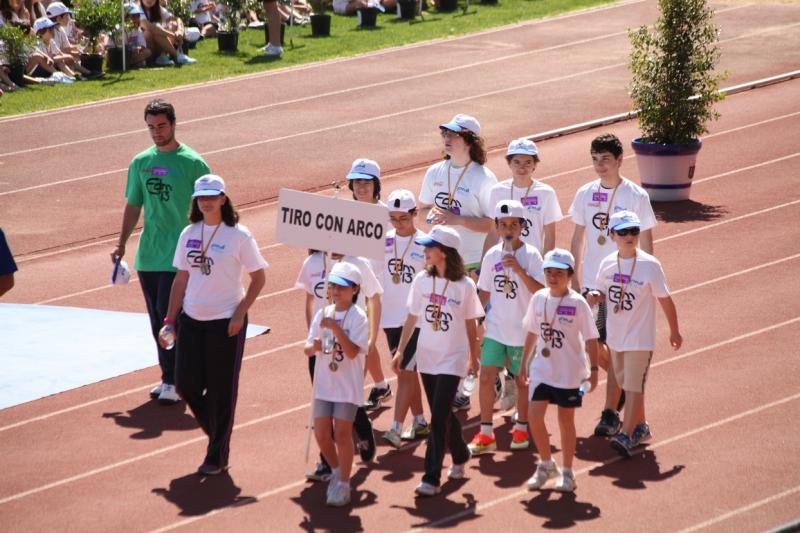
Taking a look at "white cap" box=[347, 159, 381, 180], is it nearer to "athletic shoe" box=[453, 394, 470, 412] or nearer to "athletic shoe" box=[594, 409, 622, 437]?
"athletic shoe" box=[453, 394, 470, 412]

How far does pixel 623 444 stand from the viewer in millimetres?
10250

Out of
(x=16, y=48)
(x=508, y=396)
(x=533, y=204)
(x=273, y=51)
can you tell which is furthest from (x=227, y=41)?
(x=508, y=396)

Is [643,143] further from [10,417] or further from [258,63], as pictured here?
[258,63]

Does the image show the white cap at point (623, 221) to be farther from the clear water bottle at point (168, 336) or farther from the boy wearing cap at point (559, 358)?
the clear water bottle at point (168, 336)

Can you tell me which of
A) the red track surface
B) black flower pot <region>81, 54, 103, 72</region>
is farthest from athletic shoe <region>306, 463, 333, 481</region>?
black flower pot <region>81, 54, 103, 72</region>

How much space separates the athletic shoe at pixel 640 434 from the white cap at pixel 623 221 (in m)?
1.51

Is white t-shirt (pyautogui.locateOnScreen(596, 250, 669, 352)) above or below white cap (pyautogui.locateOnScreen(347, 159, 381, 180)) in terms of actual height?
below

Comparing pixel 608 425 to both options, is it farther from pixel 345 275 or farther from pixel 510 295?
pixel 345 275

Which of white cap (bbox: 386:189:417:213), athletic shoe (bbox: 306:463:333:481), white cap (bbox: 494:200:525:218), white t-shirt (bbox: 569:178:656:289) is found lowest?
athletic shoe (bbox: 306:463:333:481)

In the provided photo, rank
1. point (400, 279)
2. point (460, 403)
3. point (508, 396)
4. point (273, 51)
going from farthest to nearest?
point (273, 51) < point (460, 403) < point (508, 396) < point (400, 279)

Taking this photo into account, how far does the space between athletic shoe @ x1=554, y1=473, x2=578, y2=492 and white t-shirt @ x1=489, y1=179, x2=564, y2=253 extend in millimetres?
2613

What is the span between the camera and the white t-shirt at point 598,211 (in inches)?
450

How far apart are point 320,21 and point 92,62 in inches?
249

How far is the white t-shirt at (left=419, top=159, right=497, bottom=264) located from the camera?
1167cm
